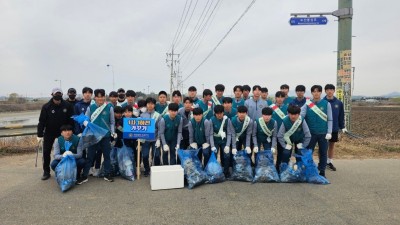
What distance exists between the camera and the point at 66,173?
202 inches

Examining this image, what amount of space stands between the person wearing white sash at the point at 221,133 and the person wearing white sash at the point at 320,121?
1563 millimetres

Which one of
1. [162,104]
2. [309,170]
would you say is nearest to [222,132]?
[162,104]

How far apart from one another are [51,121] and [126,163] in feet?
5.81

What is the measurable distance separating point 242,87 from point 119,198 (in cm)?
392

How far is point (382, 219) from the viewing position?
3.97 m

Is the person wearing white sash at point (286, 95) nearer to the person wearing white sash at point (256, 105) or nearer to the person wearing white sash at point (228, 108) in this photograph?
the person wearing white sash at point (256, 105)

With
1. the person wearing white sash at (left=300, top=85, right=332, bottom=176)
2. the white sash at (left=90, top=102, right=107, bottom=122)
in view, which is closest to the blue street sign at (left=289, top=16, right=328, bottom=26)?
the person wearing white sash at (left=300, top=85, right=332, bottom=176)

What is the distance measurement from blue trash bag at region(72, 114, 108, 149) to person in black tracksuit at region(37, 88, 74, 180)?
545 mm

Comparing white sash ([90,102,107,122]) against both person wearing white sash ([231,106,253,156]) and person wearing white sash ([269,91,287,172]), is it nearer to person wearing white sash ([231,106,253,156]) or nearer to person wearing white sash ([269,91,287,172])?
person wearing white sash ([231,106,253,156])

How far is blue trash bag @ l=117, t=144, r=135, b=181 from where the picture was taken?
5.74 meters

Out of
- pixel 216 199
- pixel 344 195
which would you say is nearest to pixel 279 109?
pixel 344 195

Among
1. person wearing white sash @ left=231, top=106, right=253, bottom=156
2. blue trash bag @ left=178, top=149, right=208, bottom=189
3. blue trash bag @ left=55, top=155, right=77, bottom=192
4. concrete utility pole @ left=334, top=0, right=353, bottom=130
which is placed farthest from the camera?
concrete utility pole @ left=334, top=0, right=353, bottom=130

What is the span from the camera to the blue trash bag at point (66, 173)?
507cm

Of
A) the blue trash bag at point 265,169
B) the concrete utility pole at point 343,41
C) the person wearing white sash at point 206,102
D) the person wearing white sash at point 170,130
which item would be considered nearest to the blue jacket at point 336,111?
the blue trash bag at point 265,169
